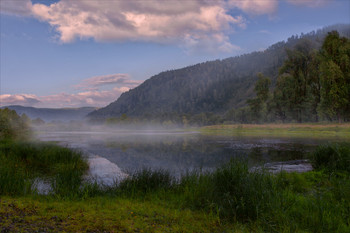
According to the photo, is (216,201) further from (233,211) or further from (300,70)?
(300,70)

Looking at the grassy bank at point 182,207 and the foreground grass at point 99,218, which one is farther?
the grassy bank at point 182,207

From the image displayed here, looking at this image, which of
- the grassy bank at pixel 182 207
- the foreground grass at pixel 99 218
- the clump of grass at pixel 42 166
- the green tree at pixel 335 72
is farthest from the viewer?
the green tree at pixel 335 72

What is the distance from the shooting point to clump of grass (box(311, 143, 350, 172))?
1289 cm

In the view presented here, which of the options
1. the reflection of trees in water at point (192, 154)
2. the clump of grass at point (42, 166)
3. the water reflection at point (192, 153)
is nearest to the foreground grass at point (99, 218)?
the clump of grass at point (42, 166)

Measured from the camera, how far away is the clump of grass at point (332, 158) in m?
12.9

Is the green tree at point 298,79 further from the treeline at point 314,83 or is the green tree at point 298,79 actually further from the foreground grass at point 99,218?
the foreground grass at point 99,218

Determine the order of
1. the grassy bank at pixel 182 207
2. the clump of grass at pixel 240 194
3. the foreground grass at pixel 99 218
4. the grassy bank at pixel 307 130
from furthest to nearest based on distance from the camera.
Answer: the grassy bank at pixel 307 130, the clump of grass at pixel 240 194, the grassy bank at pixel 182 207, the foreground grass at pixel 99 218

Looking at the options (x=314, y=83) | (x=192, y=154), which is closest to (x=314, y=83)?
(x=314, y=83)

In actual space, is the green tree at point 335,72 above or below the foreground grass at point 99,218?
above

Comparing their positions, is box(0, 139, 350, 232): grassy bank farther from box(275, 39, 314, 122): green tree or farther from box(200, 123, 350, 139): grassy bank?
box(275, 39, 314, 122): green tree

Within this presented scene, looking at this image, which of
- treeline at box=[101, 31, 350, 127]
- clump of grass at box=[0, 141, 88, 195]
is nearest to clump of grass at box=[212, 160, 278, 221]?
clump of grass at box=[0, 141, 88, 195]

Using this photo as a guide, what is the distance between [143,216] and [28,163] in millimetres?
12871

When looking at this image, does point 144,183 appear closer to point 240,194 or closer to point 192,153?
point 240,194

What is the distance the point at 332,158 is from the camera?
13516 mm
